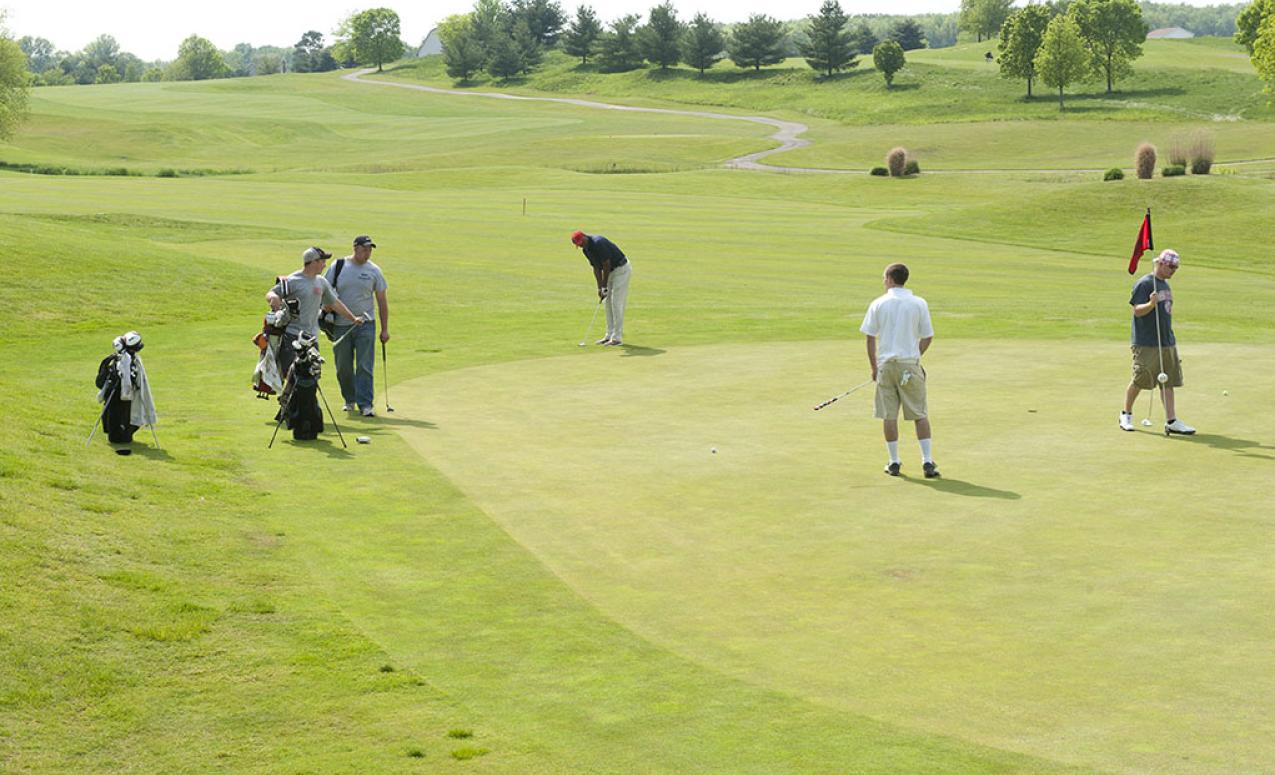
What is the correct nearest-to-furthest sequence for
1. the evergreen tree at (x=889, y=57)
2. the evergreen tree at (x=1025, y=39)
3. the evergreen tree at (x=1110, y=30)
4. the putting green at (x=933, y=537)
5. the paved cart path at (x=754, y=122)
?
the putting green at (x=933, y=537), the paved cart path at (x=754, y=122), the evergreen tree at (x=1025, y=39), the evergreen tree at (x=1110, y=30), the evergreen tree at (x=889, y=57)

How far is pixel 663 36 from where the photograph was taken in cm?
17925

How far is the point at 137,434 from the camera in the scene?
701 inches

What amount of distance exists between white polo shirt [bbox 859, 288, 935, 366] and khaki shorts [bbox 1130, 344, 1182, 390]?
4082 mm

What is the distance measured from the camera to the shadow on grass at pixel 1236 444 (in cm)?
1690

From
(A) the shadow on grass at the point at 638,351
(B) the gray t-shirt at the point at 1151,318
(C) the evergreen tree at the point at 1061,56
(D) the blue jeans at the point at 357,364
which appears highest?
(C) the evergreen tree at the point at 1061,56

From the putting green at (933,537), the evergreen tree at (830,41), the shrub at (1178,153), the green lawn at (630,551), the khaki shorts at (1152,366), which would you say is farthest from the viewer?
the evergreen tree at (830,41)

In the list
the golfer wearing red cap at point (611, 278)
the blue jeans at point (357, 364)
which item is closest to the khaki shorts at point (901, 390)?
the blue jeans at point (357, 364)

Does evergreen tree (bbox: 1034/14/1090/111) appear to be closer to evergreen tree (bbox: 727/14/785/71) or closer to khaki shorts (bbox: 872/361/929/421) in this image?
evergreen tree (bbox: 727/14/785/71)

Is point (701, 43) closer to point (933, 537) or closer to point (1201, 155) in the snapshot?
point (1201, 155)

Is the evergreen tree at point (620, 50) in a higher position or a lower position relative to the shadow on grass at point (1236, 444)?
higher

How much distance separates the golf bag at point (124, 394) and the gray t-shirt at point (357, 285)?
420cm

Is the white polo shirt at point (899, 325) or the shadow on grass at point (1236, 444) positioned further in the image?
the shadow on grass at point (1236, 444)

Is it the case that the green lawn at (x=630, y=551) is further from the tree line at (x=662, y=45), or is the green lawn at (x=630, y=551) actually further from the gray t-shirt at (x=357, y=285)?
the tree line at (x=662, y=45)

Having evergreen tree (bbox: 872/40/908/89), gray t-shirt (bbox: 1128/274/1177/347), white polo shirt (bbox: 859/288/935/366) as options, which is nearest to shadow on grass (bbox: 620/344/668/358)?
gray t-shirt (bbox: 1128/274/1177/347)
